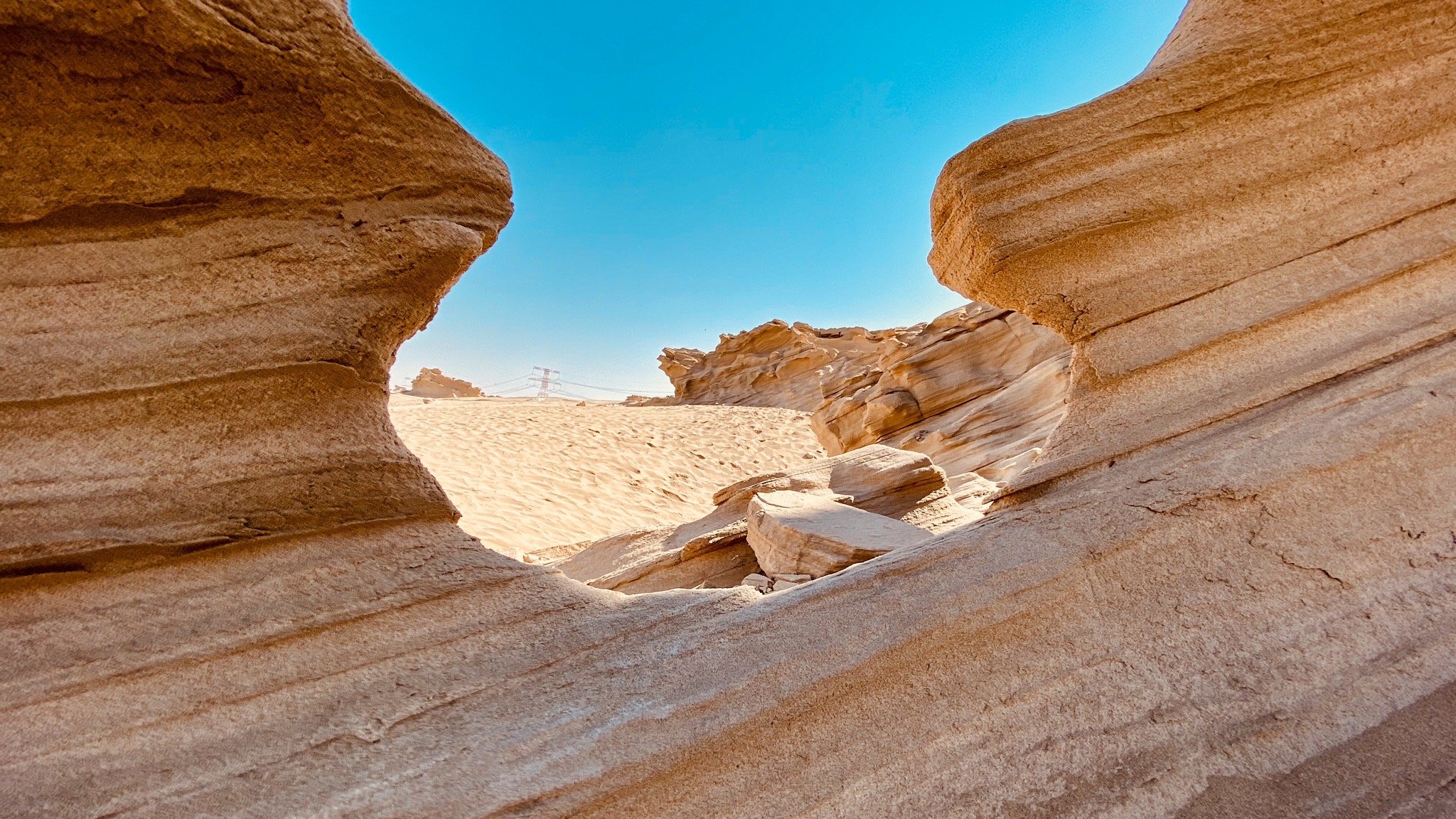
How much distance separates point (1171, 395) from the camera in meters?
2.09

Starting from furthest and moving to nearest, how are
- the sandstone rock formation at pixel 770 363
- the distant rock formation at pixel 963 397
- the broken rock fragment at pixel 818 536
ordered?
the sandstone rock formation at pixel 770 363 < the distant rock formation at pixel 963 397 < the broken rock fragment at pixel 818 536

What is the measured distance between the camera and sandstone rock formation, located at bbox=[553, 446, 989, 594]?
430 centimetres

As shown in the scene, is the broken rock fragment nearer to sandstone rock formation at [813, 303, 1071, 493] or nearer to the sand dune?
sandstone rock formation at [813, 303, 1071, 493]

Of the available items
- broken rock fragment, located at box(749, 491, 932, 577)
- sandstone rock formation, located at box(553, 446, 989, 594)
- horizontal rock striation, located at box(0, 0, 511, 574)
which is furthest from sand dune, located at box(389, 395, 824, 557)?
horizontal rock striation, located at box(0, 0, 511, 574)

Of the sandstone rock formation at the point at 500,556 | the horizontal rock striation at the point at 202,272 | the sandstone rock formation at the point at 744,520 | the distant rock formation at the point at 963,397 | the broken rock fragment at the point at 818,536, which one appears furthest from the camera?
the distant rock formation at the point at 963,397

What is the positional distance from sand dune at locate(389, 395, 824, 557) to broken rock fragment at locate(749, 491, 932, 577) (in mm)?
4453

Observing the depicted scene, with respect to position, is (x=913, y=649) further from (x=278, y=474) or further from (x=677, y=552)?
(x=677, y=552)

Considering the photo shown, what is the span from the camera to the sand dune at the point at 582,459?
9.43 meters

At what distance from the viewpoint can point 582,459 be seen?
43.8ft

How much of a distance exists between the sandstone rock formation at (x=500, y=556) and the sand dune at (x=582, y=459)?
5704 mm

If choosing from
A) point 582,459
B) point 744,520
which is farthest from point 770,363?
point 744,520

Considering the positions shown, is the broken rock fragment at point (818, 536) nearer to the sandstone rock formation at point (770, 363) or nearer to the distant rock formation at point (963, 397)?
the distant rock formation at point (963, 397)

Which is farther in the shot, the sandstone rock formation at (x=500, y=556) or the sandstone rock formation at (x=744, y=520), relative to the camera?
the sandstone rock formation at (x=744, y=520)

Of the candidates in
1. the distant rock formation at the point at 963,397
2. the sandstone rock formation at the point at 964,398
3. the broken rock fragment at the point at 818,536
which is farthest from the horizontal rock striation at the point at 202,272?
the sandstone rock formation at the point at 964,398
